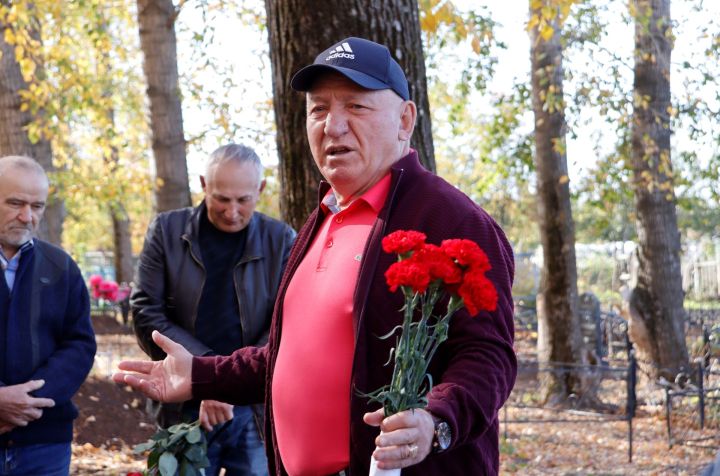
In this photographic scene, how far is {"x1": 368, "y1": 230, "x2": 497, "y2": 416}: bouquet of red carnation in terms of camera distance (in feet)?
7.65

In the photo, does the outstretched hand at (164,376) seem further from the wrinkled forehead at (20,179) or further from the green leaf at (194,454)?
the wrinkled forehead at (20,179)

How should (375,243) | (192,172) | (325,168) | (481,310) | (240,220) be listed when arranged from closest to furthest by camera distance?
(481,310) → (375,243) → (325,168) → (240,220) → (192,172)

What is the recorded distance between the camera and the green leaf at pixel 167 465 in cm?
349

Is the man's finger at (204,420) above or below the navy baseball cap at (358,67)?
below

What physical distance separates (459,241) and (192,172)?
20.6 meters

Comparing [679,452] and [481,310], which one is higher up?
[481,310]

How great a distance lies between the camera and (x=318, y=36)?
17.3 ft

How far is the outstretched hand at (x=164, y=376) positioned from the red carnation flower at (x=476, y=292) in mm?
1202

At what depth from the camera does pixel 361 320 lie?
8.77 feet

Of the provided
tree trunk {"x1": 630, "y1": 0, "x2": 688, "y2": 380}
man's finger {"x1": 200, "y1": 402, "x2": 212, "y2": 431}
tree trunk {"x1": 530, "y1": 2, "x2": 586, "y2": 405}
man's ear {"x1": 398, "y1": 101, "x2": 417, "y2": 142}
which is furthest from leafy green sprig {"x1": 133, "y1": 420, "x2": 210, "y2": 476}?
tree trunk {"x1": 630, "y1": 0, "x2": 688, "y2": 380}

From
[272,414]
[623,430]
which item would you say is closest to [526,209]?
[623,430]

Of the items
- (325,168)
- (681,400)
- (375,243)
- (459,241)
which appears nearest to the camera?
(459,241)

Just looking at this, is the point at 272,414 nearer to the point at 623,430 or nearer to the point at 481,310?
the point at 481,310

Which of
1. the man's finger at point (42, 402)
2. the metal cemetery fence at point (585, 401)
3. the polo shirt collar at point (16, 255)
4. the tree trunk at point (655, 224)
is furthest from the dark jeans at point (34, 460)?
the tree trunk at point (655, 224)
